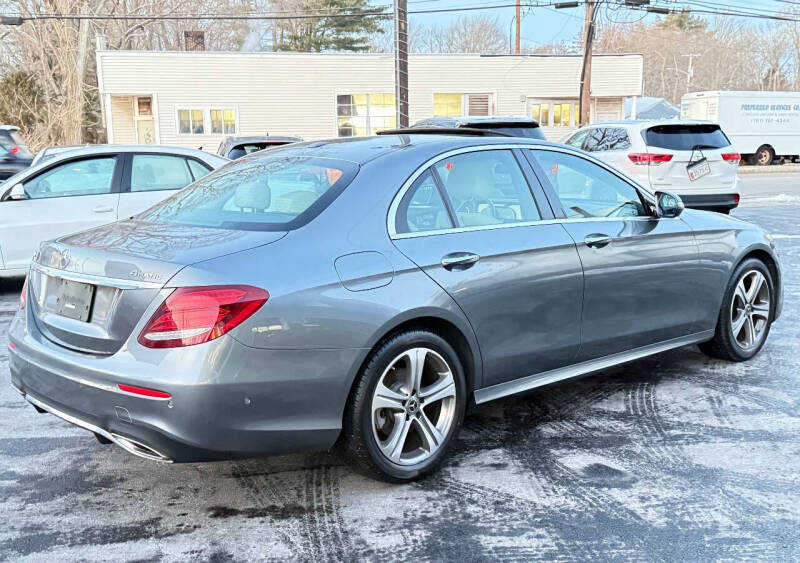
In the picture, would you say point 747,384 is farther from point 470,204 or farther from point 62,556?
point 62,556

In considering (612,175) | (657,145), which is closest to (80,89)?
(657,145)

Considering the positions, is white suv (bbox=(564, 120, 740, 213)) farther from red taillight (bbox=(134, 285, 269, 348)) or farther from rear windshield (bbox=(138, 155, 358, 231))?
red taillight (bbox=(134, 285, 269, 348))

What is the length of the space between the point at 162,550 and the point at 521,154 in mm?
2717

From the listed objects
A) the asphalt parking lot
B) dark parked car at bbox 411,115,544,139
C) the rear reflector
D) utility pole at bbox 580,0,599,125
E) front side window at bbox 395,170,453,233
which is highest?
utility pole at bbox 580,0,599,125

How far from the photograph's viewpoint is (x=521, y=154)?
4461mm

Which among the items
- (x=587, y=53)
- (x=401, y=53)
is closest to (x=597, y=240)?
(x=401, y=53)

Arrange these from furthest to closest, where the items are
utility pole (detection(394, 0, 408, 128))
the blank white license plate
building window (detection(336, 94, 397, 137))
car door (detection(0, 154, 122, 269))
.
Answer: building window (detection(336, 94, 397, 137)), utility pole (detection(394, 0, 408, 128)), the blank white license plate, car door (detection(0, 154, 122, 269))

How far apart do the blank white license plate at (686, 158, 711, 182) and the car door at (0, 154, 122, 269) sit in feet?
26.5

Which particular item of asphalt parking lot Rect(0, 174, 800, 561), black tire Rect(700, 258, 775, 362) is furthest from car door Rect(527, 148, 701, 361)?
asphalt parking lot Rect(0, 174, 800, 561)

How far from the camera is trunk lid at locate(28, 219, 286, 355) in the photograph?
3.21 metres

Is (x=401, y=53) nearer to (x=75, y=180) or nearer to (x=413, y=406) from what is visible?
(x=75, y=180)

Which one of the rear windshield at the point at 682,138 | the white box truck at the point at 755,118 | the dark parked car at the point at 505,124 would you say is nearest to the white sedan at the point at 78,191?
the dark parked car at the point at 505,124

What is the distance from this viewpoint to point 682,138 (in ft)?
39.8

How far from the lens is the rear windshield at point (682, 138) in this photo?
12.0m
